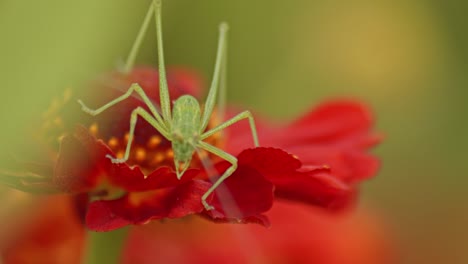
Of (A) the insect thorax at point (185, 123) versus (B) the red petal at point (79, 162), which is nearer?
(B) the red petal at point (79, 162)

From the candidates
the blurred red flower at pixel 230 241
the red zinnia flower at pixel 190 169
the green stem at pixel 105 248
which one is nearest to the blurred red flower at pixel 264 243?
the blurred red flower at pixel 230 241

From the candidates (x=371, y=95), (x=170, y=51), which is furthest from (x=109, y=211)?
(x=371, y=95)

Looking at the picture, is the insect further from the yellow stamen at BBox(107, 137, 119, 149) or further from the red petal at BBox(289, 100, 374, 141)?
the red petal at BBox(289, 100, 374, 141)

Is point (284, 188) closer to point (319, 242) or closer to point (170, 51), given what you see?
point (319, 242)

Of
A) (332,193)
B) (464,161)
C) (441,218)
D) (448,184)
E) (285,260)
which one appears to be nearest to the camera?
(332,193)

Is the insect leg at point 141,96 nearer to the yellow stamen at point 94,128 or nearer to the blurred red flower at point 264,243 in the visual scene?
the yellow stamen at point 94,128

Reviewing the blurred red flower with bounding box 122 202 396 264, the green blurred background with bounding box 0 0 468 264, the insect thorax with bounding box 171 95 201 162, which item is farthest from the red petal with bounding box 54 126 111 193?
the green blurred background with bounding box 0 0 468 264

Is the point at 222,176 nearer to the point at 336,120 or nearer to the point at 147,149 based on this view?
the point at 147,149
